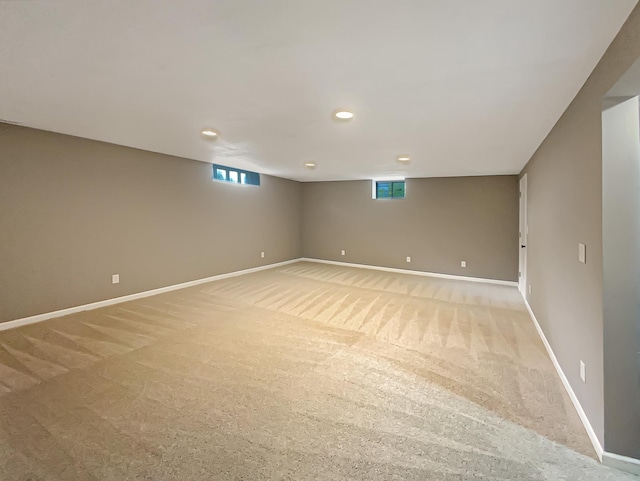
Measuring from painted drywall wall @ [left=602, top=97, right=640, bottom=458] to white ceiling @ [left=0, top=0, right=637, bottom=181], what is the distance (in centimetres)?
52

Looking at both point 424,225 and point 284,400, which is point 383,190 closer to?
point 424,225

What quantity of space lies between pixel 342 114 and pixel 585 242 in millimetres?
2059

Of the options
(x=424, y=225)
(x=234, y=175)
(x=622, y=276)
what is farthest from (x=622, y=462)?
(x=234, y=175)

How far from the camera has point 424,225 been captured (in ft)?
22.1

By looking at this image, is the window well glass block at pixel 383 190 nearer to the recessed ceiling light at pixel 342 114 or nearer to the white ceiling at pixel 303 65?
the white ceiling at pixel 303 65

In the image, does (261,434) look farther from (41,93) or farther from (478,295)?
(478,295)

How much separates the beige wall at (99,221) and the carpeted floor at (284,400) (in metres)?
0.59

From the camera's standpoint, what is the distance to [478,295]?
5027mm

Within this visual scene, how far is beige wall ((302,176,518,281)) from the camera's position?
5988mm

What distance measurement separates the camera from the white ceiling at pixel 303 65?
1.38 meters

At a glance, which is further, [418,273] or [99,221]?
[418,273]

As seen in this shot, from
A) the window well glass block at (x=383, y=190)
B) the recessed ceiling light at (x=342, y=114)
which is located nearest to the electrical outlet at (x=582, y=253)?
the recessed ceiling light at (x=342, y=114)

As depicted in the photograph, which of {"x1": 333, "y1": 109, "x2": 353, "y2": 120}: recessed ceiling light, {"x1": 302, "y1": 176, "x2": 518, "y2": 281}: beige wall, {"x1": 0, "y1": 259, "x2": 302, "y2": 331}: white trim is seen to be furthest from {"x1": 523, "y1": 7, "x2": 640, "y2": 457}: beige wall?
{"x1": 0, "y1": 259, "x2": 302, "y2": 331}: white trim

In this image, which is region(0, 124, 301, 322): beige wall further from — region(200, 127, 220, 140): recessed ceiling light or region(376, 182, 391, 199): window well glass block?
region(376, 182, 391, 199): window well glass block
